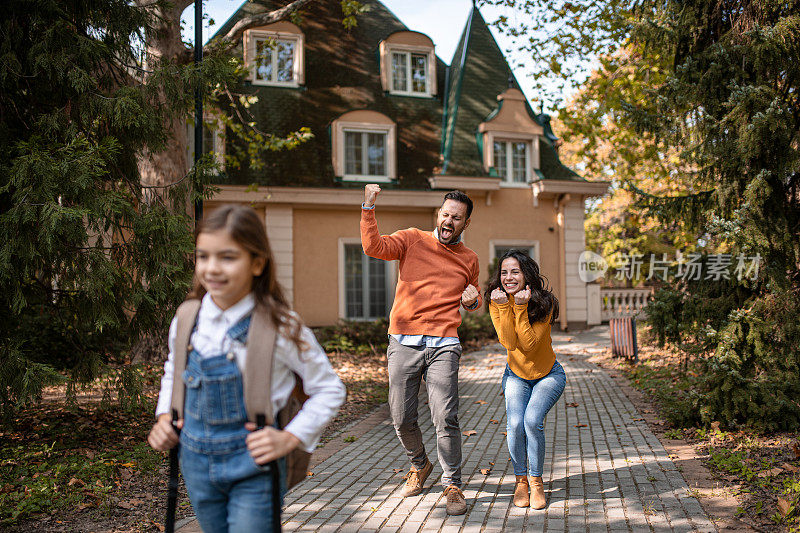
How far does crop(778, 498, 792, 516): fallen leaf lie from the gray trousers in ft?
7.13

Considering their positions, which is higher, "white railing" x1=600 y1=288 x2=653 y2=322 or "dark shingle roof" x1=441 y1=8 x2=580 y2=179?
"dark shingle roof" x1=441 y1=8 x2=580 y2=179

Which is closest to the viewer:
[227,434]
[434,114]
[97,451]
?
[227,434]

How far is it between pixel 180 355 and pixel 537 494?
10.3ft

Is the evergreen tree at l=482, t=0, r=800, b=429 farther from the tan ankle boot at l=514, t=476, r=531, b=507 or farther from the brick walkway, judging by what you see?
the tan ankle boot at l=514, t=476, r=531, b=507

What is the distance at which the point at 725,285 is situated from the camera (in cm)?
686

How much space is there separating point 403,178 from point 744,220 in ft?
40.6

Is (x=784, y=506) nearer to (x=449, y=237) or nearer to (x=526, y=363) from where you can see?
(x=526, y=363)

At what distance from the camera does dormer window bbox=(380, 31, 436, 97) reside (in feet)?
62.9

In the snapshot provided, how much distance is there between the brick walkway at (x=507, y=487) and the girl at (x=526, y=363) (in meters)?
0.34

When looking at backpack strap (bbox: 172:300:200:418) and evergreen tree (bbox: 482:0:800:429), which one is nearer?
backpack strap (bbox: 172:300:200:418)

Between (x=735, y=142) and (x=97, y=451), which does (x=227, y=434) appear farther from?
(x=735, y=142)

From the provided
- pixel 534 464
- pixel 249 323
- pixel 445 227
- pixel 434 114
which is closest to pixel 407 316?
pixel 445 227

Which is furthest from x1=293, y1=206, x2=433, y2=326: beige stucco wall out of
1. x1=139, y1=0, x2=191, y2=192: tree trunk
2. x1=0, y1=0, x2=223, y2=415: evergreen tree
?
x1=0, y1=0, x2=223, y2=415: evergreen tree

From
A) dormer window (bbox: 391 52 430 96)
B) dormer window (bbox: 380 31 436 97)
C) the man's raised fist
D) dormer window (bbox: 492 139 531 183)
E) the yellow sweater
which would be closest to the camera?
the man's raised fist
